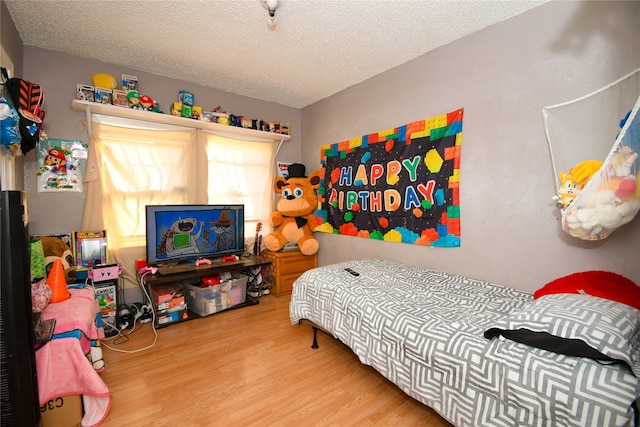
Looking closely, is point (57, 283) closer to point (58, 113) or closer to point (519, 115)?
point (58, 113)

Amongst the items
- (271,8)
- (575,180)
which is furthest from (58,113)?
(575,180)

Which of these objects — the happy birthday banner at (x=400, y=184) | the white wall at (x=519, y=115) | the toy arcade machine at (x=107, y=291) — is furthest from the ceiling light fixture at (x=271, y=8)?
the toy arcade machine at (x=107, y=291)

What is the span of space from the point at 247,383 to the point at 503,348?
4.98ft

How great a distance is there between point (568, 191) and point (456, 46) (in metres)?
1.45

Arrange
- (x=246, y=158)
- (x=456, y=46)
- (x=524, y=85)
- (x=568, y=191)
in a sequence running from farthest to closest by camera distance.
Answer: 1. (x=246, y=158)
2. (x=456, y=46)
3. (x=524, y=85)
4. (x=568, y=191)

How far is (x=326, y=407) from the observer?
1577 millimetres

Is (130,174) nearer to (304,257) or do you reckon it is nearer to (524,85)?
(304,257)

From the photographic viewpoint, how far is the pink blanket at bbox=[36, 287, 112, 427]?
135cm

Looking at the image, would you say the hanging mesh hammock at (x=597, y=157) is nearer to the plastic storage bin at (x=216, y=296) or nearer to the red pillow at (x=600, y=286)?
the red pillow at (x=600, y=286)

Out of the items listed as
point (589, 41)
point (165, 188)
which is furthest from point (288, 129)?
point (589, 41)

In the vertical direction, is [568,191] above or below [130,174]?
below

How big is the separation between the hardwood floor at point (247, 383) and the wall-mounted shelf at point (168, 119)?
2052 mm

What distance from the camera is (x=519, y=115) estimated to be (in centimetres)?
185

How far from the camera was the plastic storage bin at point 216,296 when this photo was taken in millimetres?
2760
